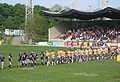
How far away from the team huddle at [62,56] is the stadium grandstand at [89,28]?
20488 millimetres

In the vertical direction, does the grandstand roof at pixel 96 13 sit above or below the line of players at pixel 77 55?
above

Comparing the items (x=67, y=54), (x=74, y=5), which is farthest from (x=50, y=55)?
(x=74, y=5)

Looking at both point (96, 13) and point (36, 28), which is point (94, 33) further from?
point (36, 28)

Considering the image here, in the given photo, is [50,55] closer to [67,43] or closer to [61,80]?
[61,80]

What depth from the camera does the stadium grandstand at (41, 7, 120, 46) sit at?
68.3 metres

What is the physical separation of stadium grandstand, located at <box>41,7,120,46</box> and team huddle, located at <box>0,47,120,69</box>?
20.5 m

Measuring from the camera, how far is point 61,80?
982 inches

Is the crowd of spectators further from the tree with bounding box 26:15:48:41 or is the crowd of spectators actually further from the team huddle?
the team huddle

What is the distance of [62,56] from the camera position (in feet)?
125

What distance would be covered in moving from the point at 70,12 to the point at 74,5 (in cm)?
1446

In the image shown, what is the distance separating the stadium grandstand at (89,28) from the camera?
2689 inches

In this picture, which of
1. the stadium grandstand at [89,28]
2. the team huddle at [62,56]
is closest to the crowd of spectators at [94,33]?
the stadium grandstand at [89,28]

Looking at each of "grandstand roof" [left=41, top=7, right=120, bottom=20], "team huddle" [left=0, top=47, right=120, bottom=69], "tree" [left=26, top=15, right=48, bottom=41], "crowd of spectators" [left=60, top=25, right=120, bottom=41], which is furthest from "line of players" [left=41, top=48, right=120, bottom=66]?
"tree" [left=26, top=15, right=48, bottom=41]

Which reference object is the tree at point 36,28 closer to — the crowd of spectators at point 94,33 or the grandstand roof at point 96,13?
the grandstand roof at point 96,13
